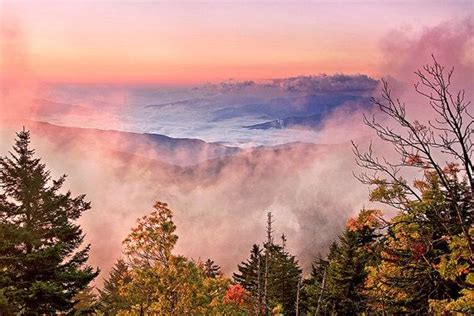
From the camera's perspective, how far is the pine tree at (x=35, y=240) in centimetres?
1670

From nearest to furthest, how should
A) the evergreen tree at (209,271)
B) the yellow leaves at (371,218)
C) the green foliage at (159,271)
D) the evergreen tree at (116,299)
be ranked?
1. the yellow leaves at (371,218)
2. the green foliage at (159,271)
3. the evergreen tree at (116,299)
4. the evergreen tree at (209,271)

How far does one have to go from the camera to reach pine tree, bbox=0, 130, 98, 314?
1670 cm

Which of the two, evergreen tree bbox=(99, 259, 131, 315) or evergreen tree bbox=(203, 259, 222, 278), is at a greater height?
evergreen tree bbox=(203, 259, 222, 278)

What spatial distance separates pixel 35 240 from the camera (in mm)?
16906

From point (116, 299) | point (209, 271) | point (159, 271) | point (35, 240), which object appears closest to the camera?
point (159, 271)

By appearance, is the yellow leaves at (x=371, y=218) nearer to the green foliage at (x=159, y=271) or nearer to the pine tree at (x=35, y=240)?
the green foliage at (x=159, y=271)

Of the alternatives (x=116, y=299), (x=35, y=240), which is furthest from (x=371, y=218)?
(x=116, y=299)

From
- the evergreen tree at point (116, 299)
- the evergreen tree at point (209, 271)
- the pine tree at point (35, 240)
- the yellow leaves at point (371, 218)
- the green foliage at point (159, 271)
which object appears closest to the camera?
the yellow leaves at point (371, 218)

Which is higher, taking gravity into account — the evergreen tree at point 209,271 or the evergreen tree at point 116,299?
the evergreen tree at point 209,271

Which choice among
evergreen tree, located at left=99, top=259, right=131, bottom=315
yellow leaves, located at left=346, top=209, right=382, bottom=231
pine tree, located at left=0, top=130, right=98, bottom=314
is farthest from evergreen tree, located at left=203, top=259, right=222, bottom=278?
yellow leaves, located at left=346, top=209, right=382, bottom=231

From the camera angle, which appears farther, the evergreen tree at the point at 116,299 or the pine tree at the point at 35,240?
the evergreen tree at the point at 116,299

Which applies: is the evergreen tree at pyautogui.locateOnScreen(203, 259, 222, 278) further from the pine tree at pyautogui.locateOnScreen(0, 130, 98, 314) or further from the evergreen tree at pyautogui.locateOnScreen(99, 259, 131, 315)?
the pine tree at pyautogui.locateOnScreen(0, 130, 98, 314)

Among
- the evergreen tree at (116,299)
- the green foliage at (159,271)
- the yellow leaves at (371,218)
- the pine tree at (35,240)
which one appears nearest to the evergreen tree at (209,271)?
the evergreen tree at (116,299)

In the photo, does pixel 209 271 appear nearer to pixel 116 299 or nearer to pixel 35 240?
pixel 116 299
